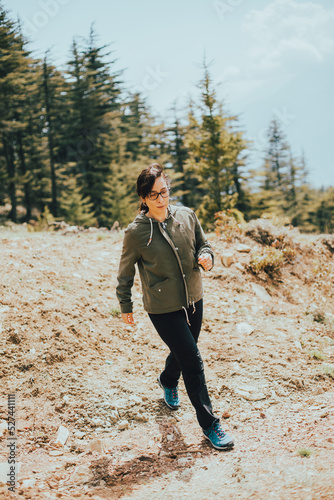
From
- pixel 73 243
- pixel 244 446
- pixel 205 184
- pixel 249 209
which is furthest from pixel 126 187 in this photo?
pixel 244 446

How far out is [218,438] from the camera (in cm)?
296

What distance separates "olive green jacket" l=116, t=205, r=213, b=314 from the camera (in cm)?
286

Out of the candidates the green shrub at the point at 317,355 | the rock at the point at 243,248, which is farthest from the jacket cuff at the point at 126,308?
the rock at the point at 243,248

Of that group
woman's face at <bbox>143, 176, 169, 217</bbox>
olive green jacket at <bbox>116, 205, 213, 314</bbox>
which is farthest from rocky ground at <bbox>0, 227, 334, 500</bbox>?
woman's face at <bbox>143, 176, 169, 217</bbox>

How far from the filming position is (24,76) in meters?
23.7

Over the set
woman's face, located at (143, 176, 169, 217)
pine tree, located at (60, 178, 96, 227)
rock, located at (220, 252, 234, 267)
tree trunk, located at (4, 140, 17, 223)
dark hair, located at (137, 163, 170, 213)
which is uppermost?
tree trunk, located at (4, 140, 17, 223)

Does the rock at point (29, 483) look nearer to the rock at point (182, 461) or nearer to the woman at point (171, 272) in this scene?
the rock at point (182, 461)

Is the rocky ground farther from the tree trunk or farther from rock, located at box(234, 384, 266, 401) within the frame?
the tree trunk

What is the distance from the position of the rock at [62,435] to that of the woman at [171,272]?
48.4 inches

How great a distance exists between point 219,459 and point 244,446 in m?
0.28

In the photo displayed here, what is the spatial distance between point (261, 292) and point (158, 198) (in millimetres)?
3980

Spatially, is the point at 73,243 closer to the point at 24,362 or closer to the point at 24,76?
the point at 24,362

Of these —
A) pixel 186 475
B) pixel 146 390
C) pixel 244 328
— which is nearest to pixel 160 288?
pixel 186 475

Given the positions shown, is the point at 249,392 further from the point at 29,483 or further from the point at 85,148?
the point at 85,148
